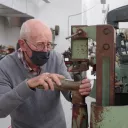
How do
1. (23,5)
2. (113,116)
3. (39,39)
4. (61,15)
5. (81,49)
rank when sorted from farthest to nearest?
1. (61,15)
2. (23,5)
3. (39,39)
4. (81,49)
5. (113,116)

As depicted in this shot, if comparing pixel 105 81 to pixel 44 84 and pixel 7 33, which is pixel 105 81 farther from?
pixel 7 33

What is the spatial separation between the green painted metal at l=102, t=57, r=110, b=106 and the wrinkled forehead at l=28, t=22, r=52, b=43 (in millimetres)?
484

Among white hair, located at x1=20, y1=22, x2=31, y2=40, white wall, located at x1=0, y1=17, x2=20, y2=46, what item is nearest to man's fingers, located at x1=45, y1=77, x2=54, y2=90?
white hair, located at x1=20, y1=22, x2=31, y2=40

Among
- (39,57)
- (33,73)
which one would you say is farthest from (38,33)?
(33,73)

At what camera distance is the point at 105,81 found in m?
0.78

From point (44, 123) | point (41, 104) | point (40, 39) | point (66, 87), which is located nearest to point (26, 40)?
point (40, 39)

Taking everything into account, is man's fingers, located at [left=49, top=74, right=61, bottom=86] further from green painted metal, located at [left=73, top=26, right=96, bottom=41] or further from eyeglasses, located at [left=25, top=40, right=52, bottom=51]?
eyeglasses, located at [left=25, top=40, right=52, bottom=51]

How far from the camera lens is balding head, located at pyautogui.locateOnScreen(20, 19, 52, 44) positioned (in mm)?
1204

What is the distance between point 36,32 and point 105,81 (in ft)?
1.81

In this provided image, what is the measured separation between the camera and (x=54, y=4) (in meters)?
5.60

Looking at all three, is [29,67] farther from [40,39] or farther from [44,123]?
[44,123]

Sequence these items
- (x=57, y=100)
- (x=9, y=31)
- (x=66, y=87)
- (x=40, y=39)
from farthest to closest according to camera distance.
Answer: (x=9, y=31) → (x=57, y=100) → (x=40, y=39) → (x=66, y=87)

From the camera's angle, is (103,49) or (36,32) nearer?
(103,49)

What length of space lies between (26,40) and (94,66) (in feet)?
1.76
